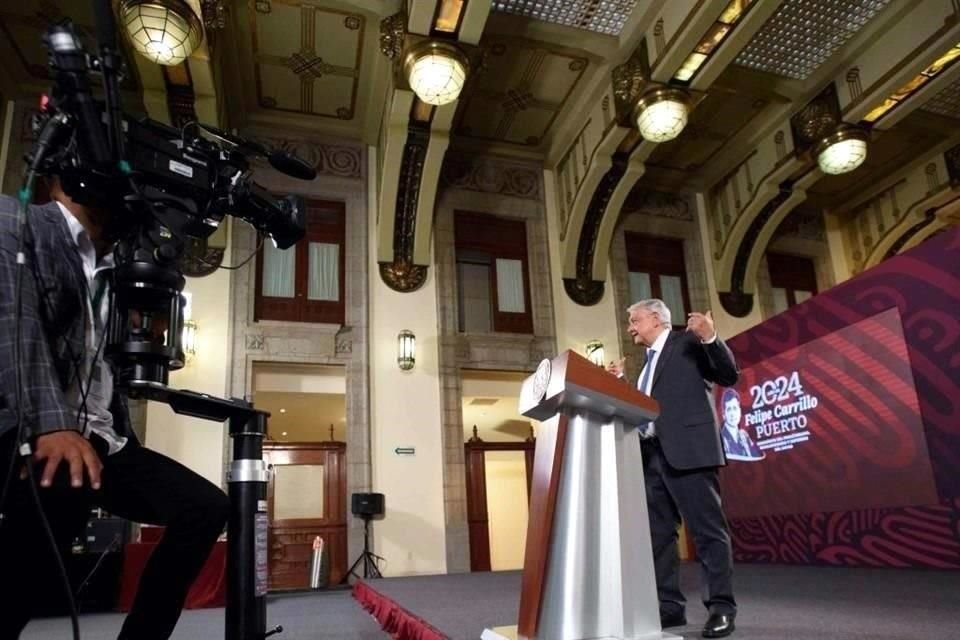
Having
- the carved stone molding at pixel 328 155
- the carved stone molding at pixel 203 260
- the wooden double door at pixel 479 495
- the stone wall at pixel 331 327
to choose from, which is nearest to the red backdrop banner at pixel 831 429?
the wooden double door at pixel 479 495

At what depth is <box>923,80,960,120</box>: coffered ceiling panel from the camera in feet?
25.2

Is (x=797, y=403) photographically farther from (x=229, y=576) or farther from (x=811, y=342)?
(x=229, y=576)

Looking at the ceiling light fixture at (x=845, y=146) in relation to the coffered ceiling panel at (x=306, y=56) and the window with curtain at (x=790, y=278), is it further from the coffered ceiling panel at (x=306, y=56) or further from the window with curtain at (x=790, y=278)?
the coffered ceiling panel at (x=306, y=56)

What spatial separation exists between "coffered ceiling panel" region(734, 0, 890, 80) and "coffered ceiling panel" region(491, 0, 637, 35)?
146 cm

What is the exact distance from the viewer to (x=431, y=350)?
7.49 metres

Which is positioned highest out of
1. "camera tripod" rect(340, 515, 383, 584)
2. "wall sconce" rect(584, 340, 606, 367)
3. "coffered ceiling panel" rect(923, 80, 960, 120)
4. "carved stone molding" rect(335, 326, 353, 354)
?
"coffered ceiling panel" rect(923, 80, 960, 120)

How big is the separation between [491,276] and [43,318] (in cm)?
694

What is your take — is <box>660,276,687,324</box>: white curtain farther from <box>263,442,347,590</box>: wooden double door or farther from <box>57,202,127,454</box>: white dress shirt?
<box>57,202,127,454</box>: white dress shirt

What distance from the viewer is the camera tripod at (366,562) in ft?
21.4

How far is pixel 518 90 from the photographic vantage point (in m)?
7.59

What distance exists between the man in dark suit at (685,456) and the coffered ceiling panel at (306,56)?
5.29 m

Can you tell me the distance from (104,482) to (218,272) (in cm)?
609

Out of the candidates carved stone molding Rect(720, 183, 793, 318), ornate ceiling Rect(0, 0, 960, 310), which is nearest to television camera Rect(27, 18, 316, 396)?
ornate ceiling Rect(0, 0, 960, 310)

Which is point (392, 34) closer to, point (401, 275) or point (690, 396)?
point (401, 275)
